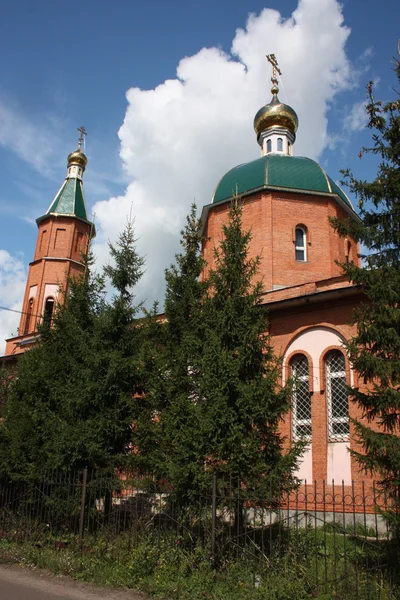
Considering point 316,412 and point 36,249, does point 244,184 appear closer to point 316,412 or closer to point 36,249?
point 316,412

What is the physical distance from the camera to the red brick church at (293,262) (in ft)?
36.8

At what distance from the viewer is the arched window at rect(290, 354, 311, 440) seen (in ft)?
37.8

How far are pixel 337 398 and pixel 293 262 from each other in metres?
5.62

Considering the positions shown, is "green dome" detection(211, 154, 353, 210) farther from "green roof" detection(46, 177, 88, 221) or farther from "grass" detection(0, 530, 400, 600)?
"grass" detection(0, 530, 400, 600)

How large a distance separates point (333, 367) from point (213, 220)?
7901 mm

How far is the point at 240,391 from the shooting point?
709cm

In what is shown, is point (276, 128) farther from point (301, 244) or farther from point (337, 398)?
point (337, 398)

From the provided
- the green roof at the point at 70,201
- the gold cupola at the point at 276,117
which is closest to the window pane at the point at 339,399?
the gold cupola at the point at 276,117

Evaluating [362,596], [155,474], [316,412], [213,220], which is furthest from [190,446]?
[213,220]

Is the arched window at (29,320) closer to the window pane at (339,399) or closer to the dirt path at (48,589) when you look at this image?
the window pane at (339,399)

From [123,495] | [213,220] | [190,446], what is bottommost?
[123,495]

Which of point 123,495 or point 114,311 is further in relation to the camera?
point 114,311

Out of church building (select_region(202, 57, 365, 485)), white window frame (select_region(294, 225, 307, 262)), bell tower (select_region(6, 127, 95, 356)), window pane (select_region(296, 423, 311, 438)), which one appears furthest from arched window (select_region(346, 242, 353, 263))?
bell tower (select_region(6, 127, 95, 356))

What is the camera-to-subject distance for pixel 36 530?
28.7 ft
